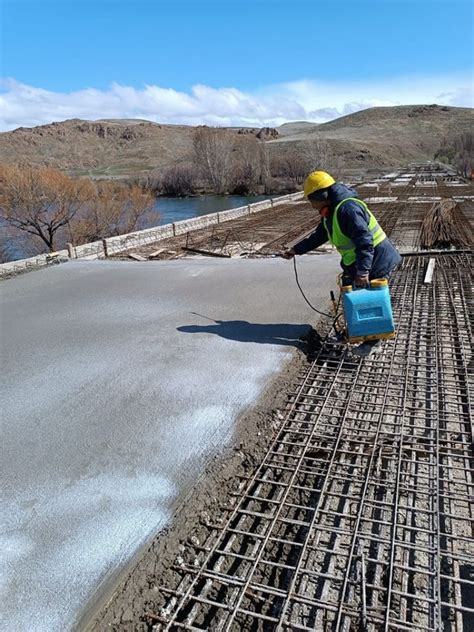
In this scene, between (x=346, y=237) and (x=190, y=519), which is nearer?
(x=190, y=519)

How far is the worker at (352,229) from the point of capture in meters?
3.70

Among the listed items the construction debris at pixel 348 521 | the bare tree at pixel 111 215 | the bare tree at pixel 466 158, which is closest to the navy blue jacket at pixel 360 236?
the construction debris at pixel 348 521

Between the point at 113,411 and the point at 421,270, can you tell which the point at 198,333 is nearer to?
the point at 113,411

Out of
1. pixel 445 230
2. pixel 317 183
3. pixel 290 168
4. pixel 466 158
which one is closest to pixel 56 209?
pixel 445 230

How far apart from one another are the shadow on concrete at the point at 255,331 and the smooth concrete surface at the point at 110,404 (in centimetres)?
2

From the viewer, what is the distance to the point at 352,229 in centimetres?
371

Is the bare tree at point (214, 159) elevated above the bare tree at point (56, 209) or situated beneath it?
elevated above

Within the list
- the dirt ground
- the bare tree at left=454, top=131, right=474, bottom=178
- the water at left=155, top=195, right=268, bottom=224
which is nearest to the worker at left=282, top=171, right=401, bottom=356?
the dirt ground

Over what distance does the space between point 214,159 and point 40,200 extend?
29.1 metres

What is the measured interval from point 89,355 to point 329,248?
25.2 ft

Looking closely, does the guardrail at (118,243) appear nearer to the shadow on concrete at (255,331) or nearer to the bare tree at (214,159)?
the shadow on concrete at (255,331)

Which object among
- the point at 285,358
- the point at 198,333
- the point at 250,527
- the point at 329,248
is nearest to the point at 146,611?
the point at 250,527

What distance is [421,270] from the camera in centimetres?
721

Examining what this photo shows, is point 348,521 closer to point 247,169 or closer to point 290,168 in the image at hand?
point 247,169
